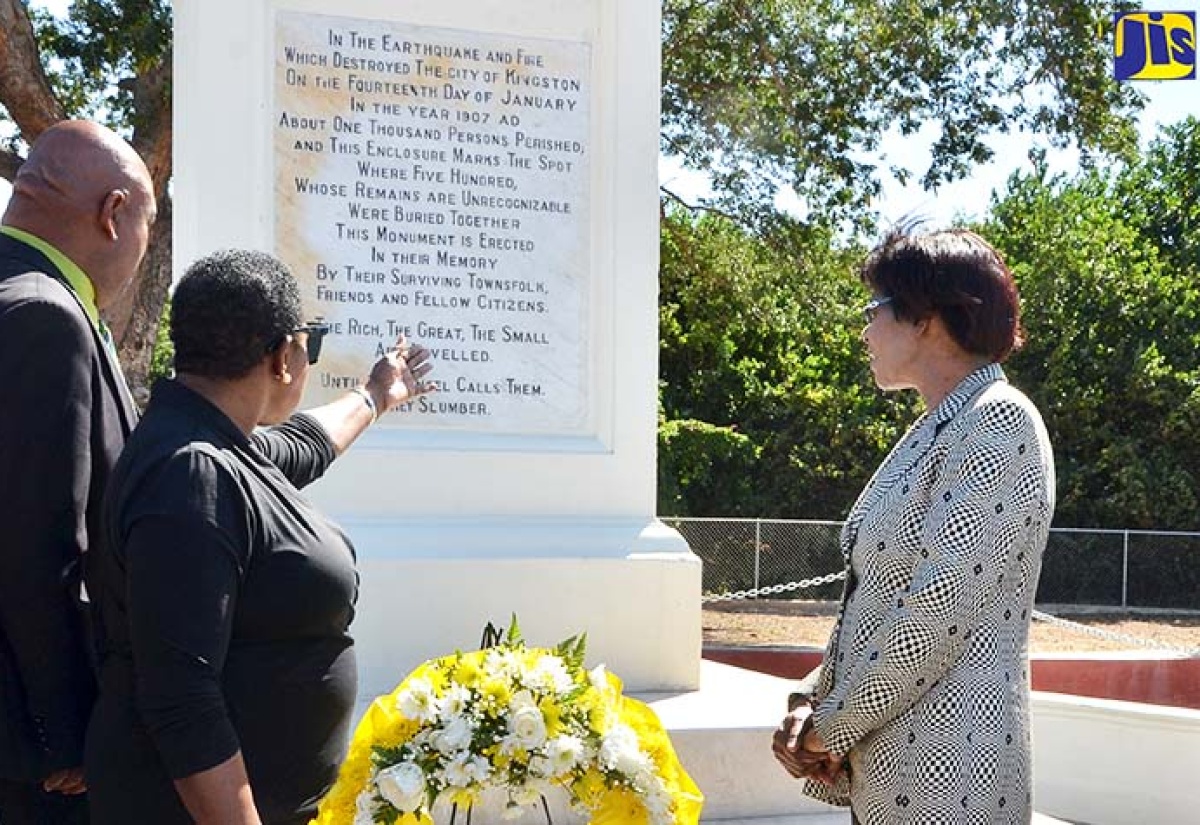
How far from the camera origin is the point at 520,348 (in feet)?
17.8

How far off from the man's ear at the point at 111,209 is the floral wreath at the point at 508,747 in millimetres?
1232

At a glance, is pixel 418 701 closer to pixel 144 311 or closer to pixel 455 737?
pixel 455 737

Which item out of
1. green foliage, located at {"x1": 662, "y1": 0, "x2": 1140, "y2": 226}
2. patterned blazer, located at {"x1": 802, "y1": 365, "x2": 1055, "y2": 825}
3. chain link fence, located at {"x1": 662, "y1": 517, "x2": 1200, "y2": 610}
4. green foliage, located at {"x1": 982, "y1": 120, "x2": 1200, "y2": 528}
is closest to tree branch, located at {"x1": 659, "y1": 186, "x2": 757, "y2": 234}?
green foliage, located at {"x1": 662, "y1": 0, "x2": 1140, "y2": 226}

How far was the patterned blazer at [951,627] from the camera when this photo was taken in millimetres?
2742

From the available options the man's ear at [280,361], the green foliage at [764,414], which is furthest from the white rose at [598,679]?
the green foliage at [764,414]

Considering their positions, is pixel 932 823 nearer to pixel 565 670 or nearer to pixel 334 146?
pixel 565 670

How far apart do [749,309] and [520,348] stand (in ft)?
41.6

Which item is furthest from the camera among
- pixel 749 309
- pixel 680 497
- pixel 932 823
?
pixel 680 497

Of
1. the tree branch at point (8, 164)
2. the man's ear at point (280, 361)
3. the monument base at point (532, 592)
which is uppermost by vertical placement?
the tree branch at point (8, 164)

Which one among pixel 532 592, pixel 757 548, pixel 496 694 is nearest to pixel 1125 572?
pixel 757 548

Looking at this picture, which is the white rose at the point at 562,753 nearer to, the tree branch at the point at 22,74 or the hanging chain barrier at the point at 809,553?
the tree branch at the point at 22,74

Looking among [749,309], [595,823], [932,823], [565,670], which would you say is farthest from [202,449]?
[749,309]

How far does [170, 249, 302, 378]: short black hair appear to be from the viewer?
2.54 meters

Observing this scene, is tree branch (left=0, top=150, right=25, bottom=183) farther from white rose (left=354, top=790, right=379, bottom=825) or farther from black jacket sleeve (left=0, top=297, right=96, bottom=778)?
white rose (left=354, top=790, right=379, bottom=825)
